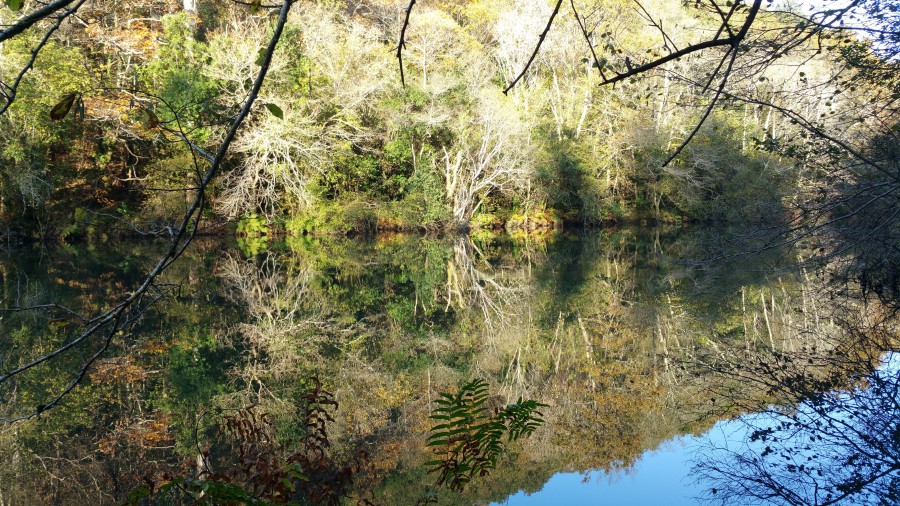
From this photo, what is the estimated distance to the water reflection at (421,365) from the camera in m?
5.46

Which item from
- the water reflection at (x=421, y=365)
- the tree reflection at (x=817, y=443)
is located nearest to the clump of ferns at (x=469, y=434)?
the water reflection at (x=421, y=365)

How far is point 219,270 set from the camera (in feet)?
52.0

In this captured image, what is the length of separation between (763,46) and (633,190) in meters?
26.1

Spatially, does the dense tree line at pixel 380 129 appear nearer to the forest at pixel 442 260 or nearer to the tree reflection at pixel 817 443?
the forest at pixel 442 260

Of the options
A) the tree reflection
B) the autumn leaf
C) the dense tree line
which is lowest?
the dense tree line

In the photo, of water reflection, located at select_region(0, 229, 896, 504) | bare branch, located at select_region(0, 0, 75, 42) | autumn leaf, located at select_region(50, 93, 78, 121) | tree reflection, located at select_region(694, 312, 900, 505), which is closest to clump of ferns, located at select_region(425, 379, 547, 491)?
water reflection, located at select_region(0, 229, 896, 504)

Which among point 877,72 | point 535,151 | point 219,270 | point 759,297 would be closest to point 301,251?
point 219,270

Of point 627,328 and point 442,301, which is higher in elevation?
point 627,328

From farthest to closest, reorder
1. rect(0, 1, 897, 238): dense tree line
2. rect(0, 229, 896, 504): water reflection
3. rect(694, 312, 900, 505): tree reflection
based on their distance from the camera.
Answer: rect(0, 1, 897, 238): dense tree line < rect(0, 229, 896, 504): water reflection < rect(694, 312, 900, 505): tree reflection

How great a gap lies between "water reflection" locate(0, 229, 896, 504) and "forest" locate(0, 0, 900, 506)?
53mm

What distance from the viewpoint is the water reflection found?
5.46m

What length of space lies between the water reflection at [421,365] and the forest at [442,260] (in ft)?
0.17

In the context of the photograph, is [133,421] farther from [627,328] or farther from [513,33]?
[513,33]

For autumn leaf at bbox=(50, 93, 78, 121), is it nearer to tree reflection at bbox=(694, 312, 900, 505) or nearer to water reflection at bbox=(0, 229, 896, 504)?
water reflection at bbox=(0, 229, 896, 504)
